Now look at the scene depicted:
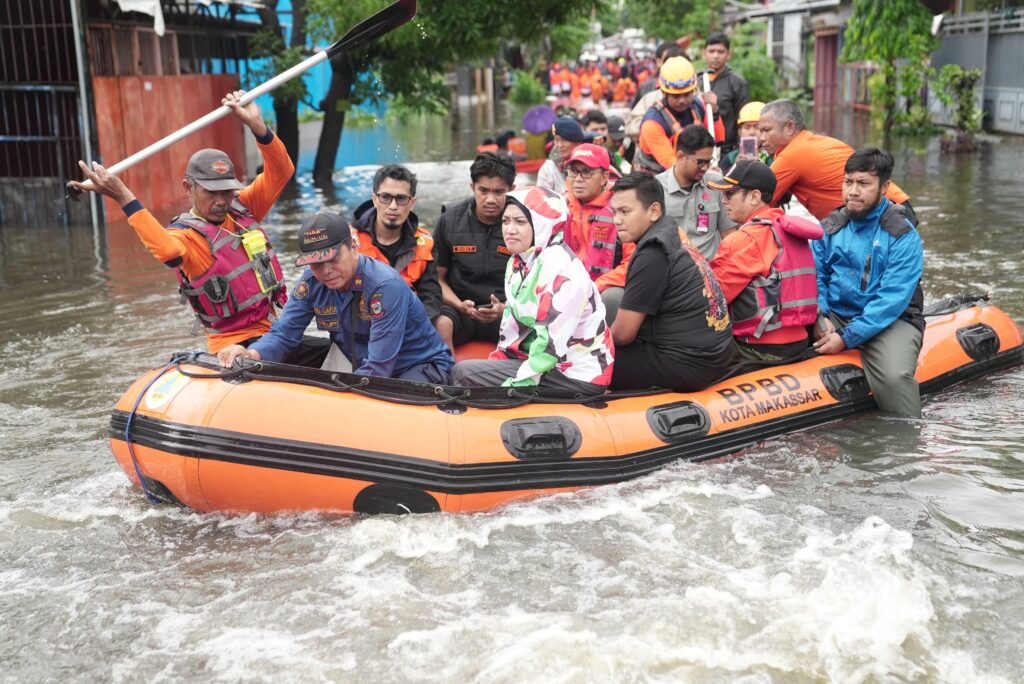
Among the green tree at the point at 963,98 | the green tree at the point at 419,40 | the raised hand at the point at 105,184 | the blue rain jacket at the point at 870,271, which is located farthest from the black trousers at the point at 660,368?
the green tree at the point at 963,98

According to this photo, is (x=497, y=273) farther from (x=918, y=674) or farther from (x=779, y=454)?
(x=918, y=674)

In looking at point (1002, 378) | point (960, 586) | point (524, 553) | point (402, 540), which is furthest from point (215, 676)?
point (1002, 378)

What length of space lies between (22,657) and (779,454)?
12.4 ft

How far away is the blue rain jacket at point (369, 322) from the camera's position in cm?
516

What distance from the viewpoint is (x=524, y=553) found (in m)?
4.77

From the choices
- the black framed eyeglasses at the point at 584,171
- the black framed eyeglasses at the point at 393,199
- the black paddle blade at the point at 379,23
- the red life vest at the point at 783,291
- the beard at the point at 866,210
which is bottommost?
the red life vest at the point at 783,291

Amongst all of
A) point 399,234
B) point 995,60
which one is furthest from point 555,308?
point 995,60

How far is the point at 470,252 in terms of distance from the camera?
6.43 m

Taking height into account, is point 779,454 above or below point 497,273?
below

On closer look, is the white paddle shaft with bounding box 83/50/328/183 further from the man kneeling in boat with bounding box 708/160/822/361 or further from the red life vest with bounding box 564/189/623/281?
the man kneeling in boat with bounding box 708/160/822/361

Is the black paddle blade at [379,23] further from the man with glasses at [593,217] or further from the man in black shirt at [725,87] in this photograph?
the man in black shirt at [725,87]

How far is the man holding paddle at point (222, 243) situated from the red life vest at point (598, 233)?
178cm

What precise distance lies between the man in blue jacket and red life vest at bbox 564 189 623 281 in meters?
1.27

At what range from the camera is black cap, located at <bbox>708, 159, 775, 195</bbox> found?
19.3ft
